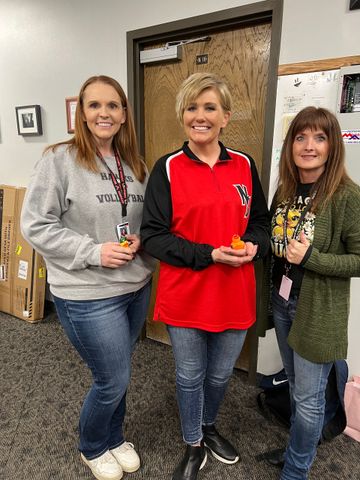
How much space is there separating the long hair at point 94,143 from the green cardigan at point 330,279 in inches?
28.8

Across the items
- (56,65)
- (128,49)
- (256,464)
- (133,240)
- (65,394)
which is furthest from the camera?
(56,65)

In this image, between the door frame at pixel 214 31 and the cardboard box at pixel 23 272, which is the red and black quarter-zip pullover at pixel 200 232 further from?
the cardboard box at pixel 23 272

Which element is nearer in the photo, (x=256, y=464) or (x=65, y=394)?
(x=256, y=464)

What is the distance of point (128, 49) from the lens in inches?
89.4

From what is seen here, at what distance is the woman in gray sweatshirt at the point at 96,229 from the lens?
117 cm

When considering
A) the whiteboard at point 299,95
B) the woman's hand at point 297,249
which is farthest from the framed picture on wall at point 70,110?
the woman's hand at point 297,249

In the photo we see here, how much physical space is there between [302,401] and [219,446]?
0.60 metres

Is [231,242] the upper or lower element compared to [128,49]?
lower

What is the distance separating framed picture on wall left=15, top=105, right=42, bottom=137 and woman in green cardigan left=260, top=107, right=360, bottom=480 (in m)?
2.33

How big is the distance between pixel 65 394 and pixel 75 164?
1.54m

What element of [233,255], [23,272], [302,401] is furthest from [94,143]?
[23,272]

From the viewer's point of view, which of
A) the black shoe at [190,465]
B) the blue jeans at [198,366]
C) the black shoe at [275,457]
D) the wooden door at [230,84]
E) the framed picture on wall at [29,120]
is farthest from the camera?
the framed picture on wall at [29,120]

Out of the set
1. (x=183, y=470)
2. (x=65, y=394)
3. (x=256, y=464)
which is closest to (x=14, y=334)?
(x=65, y=394)

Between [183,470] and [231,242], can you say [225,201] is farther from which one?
[183,470]
